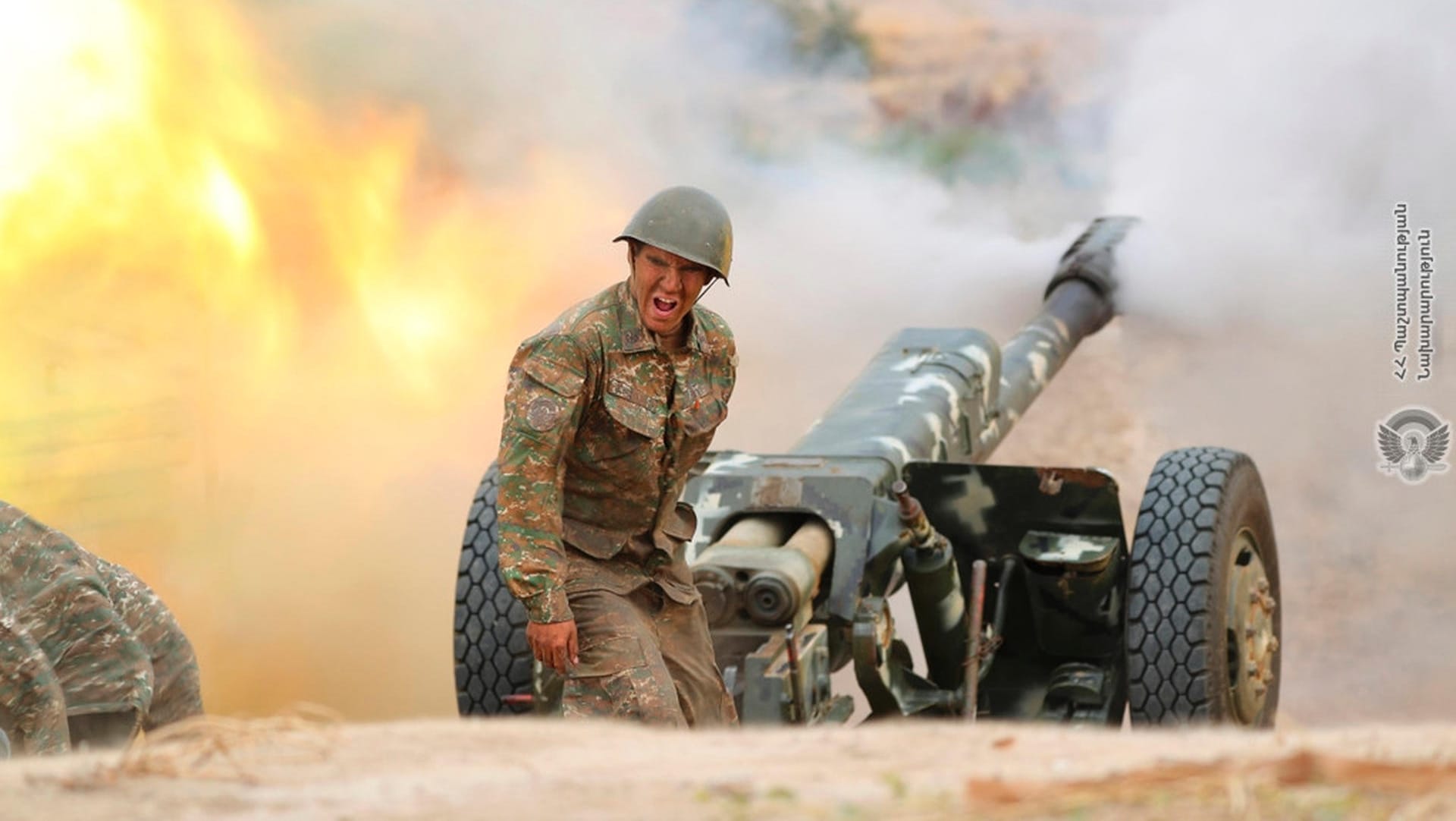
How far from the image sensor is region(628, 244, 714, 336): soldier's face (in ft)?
14.2

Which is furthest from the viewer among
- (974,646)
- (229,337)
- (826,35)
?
(826,35)

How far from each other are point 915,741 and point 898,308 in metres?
9.28

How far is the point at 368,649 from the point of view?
8219 mm

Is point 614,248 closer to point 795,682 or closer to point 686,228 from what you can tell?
point 795,682

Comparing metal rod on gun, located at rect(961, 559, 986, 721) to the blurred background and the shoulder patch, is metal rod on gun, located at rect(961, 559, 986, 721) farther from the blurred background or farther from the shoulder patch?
the blurred background

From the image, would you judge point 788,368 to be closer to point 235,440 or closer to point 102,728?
point 235,440

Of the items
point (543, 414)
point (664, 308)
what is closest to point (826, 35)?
point (664, 308)

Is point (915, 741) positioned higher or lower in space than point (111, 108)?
lower

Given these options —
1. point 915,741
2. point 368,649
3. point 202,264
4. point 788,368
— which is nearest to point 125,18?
point 202,264

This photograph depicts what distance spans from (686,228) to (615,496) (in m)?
0.62

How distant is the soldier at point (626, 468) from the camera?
13.9 feet

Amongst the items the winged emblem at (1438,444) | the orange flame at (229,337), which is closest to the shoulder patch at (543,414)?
the orange flame at (229,337)

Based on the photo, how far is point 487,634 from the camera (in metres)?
5.33

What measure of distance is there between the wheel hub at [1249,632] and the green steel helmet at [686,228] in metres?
1.93
